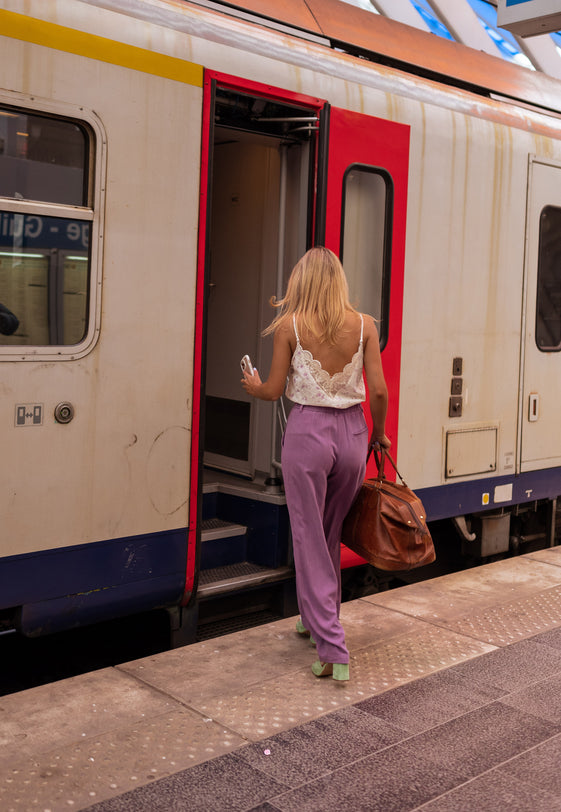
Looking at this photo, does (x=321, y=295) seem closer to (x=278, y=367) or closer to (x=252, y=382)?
(x=278, y=367)

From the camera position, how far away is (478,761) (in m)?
2.97

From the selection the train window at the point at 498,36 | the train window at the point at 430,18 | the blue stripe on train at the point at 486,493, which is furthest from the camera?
the train window at the point at 498,36

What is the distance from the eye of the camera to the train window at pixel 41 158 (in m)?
3.25

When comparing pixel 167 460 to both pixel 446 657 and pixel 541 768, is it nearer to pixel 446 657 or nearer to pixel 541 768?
pixel 446 657

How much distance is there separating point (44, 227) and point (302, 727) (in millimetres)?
1991

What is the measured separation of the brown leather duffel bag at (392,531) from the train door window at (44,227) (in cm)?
132

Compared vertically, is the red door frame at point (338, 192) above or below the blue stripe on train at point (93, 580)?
above

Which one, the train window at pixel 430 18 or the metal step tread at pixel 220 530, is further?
the train window at pixel 430 18

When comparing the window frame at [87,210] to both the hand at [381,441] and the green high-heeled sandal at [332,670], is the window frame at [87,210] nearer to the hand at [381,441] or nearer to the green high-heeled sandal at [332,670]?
the hand at [381,441]

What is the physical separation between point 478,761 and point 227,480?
2.21 metres

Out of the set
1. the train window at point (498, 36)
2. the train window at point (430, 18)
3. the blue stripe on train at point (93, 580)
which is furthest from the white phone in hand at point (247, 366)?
the train window at point (498, 36)

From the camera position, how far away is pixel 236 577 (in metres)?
4.32

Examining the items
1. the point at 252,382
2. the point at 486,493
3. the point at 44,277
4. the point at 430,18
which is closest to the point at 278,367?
the point at 252,382

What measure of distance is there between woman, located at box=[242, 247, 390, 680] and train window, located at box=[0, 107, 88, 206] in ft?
2.96
